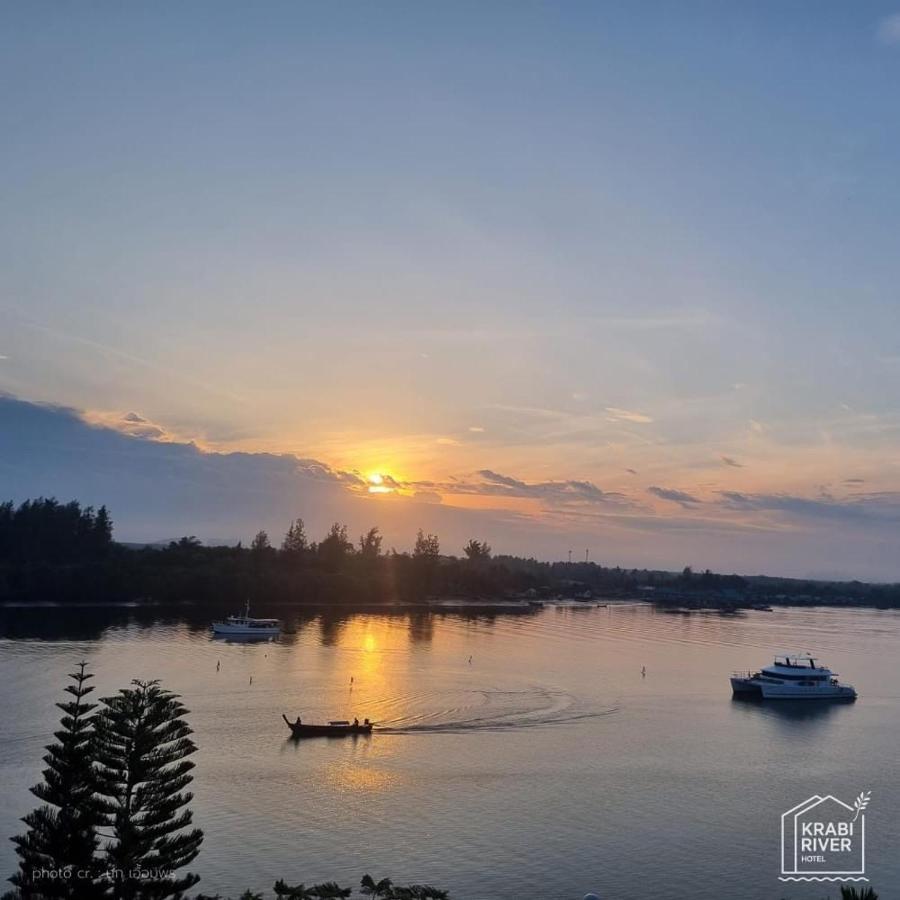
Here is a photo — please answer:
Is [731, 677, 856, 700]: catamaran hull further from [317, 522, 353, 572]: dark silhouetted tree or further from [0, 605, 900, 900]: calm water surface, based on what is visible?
[317, 522, 353, 572]: dark silhouetted tree

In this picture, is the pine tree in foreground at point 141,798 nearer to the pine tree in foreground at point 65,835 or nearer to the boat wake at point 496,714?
the pine tree in foreground at point 65,835

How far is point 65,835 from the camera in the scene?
23891 millimetres

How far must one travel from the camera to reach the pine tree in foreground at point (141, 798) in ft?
80.5

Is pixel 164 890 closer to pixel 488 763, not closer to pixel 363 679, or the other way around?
pixel 488 763

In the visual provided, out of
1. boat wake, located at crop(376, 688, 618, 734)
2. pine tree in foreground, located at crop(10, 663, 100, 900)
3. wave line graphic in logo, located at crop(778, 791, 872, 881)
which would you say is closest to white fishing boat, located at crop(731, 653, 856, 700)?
boat wake, located at crop(376, 688, 618, 734)

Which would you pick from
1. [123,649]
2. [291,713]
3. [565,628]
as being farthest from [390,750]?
[565,628]

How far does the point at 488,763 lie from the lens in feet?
143

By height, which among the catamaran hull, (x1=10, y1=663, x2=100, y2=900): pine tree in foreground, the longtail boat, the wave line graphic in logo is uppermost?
(x1=10, y1=663, x2=100, y2=900): pine tree in foreground

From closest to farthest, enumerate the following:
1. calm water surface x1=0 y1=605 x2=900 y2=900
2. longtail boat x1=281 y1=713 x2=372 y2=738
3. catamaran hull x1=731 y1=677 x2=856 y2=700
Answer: calm water surface x1=0 y1=605 x2=900 y2=900 → longtail boat x1=281 y1=713 x2=372 y2=738 → catamaran hull x1=731 y1=677 x2=856 y2=700

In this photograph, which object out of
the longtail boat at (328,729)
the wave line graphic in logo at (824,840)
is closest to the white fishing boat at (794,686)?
the wave line graphic in logo at (824,840)

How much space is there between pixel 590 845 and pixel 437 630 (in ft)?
248

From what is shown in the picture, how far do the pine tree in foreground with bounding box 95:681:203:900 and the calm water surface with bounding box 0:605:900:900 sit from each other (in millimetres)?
3290

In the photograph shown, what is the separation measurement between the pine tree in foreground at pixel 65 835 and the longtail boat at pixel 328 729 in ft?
77.7

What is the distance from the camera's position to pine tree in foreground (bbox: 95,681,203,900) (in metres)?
24.5
